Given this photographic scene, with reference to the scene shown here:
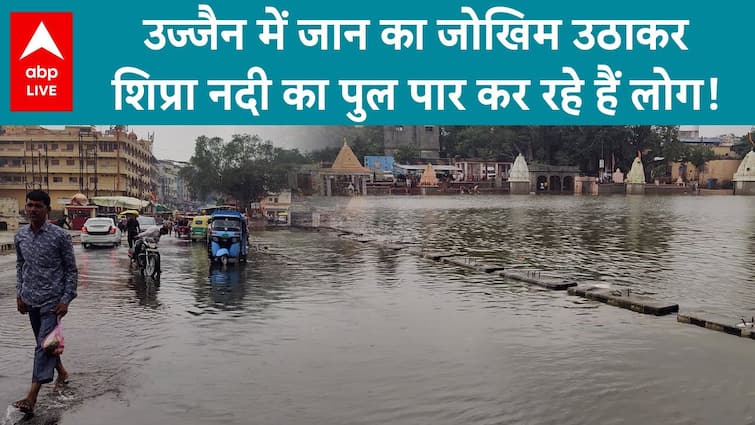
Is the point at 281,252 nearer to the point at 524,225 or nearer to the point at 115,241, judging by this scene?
the point at 115,241

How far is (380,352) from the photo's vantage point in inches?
251

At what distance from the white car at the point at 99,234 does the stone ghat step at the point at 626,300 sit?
15323mm

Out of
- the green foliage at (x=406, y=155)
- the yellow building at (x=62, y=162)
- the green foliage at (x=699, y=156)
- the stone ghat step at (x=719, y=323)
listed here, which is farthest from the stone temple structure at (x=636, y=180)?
the stone ghat step at (x=719, y=323)

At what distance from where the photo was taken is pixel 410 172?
74.4 m

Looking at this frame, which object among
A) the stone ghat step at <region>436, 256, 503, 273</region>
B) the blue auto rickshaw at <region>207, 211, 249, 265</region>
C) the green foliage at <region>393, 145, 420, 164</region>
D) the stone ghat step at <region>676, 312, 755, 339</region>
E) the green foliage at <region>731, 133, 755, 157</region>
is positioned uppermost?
the green foliage at <region>731, 133, 755, 157</region>

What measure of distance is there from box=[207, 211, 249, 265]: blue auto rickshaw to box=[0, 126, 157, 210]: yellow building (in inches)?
1944

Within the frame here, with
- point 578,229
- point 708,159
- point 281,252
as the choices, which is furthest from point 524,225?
point 708,159

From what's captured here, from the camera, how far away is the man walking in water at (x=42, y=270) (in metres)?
4.83

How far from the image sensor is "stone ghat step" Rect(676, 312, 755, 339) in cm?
705

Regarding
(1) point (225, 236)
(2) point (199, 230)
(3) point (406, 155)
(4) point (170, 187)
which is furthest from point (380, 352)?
(4) point (170, 187)

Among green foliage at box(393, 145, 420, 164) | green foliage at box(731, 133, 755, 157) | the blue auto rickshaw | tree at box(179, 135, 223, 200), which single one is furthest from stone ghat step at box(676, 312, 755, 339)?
green foliage at box(731, 133, 755, 157)

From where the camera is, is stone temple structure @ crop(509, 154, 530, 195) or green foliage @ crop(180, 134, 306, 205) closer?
green foliage @ crop(180, 134, 306, 205)

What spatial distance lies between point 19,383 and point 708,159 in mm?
89496

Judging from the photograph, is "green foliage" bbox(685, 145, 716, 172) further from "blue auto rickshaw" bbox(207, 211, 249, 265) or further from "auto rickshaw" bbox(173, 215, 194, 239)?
"blue auto rickshaw" bbox(207, 211, 249, 265)
